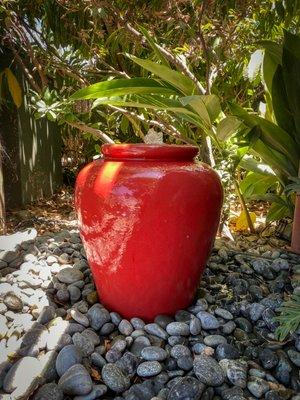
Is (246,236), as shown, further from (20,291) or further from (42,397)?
(42,397)

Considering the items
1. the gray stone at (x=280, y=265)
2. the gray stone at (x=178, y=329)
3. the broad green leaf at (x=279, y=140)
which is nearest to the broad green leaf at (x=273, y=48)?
the broad green leaf at (x=279, y=140)

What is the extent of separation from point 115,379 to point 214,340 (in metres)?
0.32

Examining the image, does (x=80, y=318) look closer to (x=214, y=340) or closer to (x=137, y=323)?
(x=137, y=323)

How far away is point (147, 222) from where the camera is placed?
1.10 metres

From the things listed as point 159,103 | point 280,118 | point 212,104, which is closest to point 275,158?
point 280,118

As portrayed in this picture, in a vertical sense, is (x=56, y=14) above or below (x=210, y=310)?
above

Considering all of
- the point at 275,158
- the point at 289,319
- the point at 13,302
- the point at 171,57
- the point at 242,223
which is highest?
the point at 171,57

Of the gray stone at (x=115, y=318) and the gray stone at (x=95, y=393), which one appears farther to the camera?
the gray stone at (x=115, y=318)

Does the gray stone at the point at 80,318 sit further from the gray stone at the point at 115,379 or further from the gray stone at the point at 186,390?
the gray stone at the point at 186,390

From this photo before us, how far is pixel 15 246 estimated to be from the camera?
5.46 feet

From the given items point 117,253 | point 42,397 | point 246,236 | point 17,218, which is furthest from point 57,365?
point 17,218

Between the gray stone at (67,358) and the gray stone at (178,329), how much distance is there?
0.93ft

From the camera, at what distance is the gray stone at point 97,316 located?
1.18 meters

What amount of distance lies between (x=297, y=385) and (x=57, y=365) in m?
0.64
